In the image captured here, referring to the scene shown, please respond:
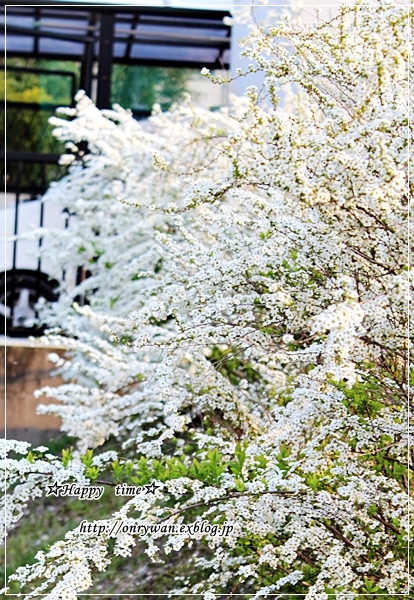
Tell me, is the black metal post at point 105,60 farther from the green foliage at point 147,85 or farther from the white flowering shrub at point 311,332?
the white flowering shrub at point 311,332

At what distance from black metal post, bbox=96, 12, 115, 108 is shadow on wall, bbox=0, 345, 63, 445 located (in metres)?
1.57

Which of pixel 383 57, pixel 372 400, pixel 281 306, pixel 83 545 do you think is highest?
pixel 383 57

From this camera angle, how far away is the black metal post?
18.2ft

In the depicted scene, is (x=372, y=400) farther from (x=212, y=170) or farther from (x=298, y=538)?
(x=212, y=170)

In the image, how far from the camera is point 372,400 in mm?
2607

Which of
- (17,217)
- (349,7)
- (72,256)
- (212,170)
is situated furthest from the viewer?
(17,217)

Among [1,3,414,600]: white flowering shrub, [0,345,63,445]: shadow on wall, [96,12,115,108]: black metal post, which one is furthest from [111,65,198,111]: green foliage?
[1,3,414,600]: white flowering shrub

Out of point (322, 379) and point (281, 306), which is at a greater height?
point (281, 306)

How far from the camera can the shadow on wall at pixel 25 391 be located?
5141 millimetres

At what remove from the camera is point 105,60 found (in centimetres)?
555

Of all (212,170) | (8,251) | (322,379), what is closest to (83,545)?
(322,379)

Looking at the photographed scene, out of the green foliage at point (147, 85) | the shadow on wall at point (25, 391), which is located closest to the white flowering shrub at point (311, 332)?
the shadow on wall at point (25, 391)

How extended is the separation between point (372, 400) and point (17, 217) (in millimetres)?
3338

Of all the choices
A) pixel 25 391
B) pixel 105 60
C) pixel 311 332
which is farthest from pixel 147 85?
pixel 311 332
